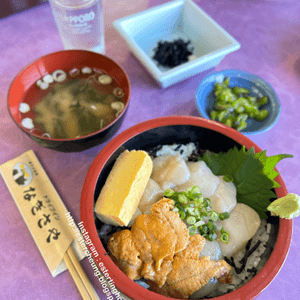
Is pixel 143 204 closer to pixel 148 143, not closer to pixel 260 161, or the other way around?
pixel 148 143

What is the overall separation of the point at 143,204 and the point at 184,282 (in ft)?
0.97

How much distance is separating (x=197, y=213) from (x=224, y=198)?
0.15 metres

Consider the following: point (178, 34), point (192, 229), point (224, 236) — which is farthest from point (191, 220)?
point (178, 34)

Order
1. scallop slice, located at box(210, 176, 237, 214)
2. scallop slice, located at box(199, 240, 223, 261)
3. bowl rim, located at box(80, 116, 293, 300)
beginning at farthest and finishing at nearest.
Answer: scallop slice, located at box(210, 176, 237, 214) → scallop slice, located at box(199, 240, 223, 261) → bowl rim, located at box(80, 116, 293, 300)

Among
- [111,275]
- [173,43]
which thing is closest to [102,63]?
[173,43]

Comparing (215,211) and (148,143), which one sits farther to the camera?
(148,143)

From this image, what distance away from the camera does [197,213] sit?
88cm

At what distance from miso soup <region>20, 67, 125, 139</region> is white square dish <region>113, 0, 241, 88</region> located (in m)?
0.25

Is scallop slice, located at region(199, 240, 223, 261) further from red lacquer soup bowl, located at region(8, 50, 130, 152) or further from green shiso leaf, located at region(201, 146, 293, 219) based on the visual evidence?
red lacquer soup bowl, located at region(8, 50, 130, 152)

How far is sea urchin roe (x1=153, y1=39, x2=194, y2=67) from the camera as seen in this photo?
4.99ft

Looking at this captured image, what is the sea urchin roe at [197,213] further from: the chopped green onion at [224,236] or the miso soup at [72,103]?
the miso soup at [72,103]

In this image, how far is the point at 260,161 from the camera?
950 millimetres

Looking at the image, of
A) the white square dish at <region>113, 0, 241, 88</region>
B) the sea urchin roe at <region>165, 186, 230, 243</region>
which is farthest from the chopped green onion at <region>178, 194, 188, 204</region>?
the white square dish at <region>113, 0, 241, 88</region>

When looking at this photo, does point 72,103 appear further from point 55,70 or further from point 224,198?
point 224,198
